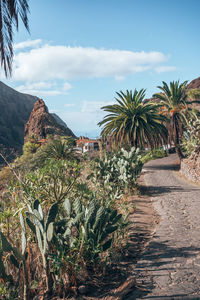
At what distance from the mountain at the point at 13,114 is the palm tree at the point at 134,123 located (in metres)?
55.5

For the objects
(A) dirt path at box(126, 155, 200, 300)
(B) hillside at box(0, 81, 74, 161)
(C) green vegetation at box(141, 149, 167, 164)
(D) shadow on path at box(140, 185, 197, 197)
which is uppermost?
(B) hillside at box(0, 81, 74, 161)

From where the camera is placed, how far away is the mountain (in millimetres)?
73981

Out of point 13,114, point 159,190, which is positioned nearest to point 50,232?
point 159,190

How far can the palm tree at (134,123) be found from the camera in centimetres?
1565

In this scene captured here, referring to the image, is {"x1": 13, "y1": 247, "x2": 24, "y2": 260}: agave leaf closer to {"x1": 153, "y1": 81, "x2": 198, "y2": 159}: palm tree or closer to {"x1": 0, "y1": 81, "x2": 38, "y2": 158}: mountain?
{"x1": 153, "y1": 81, "x2": 198, "y2": 159}: palm tree

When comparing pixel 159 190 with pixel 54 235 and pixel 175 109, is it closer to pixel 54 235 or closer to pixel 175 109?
pixel 54 235

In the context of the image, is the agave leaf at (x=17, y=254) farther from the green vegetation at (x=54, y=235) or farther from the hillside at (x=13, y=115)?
the hillside at (x=13, y=115)

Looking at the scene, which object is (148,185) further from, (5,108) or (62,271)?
(5,108)

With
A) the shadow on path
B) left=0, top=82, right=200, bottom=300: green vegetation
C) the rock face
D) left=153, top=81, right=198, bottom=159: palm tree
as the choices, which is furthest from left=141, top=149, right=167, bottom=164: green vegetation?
the rock face

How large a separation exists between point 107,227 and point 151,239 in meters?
1.19

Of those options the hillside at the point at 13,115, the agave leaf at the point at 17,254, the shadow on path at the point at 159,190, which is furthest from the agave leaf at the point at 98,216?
the hillside at the point at 13,115

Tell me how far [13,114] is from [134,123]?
262ft

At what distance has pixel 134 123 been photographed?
1577 cm

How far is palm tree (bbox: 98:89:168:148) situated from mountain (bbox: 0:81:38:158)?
55467mm
